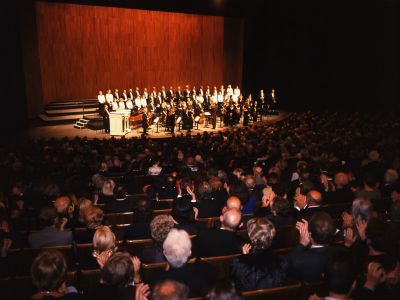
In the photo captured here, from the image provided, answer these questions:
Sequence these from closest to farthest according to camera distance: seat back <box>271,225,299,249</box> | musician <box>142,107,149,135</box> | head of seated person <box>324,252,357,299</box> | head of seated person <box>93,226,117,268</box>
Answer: head of seated person <box>324,252,357,299</box> < head of seated person <box>93,226,117,268</box> < seat back <box>271,225,299,249</box> < musician <box>142,107,149,135</box>

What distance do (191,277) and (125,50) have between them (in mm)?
18475

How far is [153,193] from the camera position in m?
6.31

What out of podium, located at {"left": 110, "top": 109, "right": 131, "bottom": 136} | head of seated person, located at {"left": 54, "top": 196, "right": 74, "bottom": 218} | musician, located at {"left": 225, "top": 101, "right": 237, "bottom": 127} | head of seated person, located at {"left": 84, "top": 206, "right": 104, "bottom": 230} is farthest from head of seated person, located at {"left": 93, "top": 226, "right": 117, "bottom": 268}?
musician, located at {"left": 225, "top": 101, "right": 237, "bottom": 127}

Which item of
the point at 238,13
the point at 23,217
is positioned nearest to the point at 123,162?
the point at 23,217

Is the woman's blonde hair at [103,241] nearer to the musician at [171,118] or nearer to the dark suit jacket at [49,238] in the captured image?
the dark suit jacket at [49,238]

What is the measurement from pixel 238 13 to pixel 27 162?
462 inches

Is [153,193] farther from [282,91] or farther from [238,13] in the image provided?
[282,91]

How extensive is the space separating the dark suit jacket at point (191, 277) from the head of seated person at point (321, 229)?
39.8 inches

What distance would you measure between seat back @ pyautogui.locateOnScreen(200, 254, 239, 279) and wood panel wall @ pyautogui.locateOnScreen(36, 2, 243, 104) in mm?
16432

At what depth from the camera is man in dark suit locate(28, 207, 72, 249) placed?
4.28 m

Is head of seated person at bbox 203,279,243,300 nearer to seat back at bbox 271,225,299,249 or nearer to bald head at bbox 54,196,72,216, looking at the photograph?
seat back at bbox 271,225,299,249

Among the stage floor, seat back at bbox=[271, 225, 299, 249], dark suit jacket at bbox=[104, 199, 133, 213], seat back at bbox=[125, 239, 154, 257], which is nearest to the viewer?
seat back at bbox=[125, 239, 154, 257]

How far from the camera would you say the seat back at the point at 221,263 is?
3447 millimetres

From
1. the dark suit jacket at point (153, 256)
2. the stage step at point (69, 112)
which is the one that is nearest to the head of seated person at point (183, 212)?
the dark suit jacket at point (153, 256)
